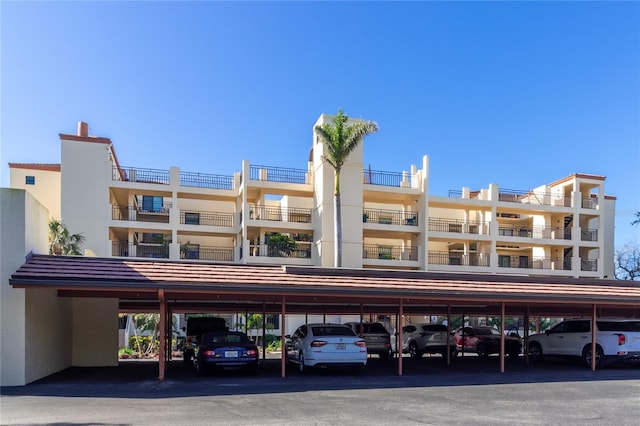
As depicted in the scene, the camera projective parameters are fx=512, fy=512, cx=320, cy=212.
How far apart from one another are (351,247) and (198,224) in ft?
37.4

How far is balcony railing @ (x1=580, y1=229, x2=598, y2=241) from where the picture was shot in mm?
43875

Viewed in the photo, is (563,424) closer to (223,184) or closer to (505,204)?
(223,184)

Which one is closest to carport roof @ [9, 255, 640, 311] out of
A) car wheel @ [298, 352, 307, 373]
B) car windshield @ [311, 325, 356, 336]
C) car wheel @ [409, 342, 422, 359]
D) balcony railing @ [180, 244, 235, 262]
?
car windshield @ [311, 325, 356, 336]

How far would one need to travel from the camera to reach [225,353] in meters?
12.9

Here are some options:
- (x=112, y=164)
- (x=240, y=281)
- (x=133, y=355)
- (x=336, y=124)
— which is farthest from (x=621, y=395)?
(x=112, y=164)

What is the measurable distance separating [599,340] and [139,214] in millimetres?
31070

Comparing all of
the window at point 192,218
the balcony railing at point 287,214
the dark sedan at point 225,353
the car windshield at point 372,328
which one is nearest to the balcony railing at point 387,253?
the balcony railing at point 287,214

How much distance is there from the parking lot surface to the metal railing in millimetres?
27518

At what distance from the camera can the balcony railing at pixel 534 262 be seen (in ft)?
140

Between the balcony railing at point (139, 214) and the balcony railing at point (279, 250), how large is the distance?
24.9 ft

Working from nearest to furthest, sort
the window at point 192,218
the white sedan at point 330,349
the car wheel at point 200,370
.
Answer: the white sedan at point 330,349, the car wheel at point 200,370, the window at point 192,218

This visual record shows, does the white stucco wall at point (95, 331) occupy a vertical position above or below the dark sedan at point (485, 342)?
above

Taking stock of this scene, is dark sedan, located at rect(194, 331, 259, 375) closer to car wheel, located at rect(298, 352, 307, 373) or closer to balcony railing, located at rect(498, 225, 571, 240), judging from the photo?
car wheel, located at rect(298, 352, 307, 373)

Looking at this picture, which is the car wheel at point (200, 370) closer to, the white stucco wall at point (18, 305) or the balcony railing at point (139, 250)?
the white stucco wall at point (18, 305)
